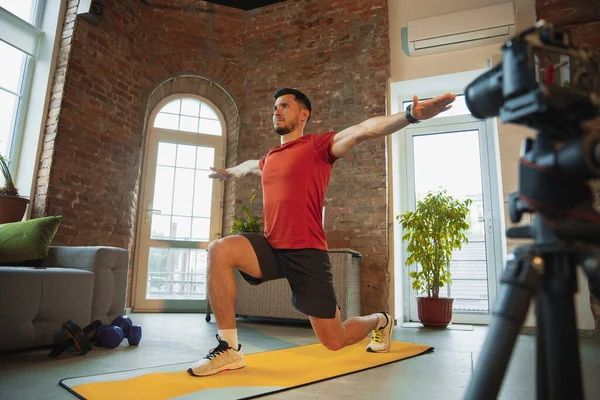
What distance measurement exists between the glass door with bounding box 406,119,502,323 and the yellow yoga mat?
2329 millimetres

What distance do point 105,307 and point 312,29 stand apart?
380 centimetres

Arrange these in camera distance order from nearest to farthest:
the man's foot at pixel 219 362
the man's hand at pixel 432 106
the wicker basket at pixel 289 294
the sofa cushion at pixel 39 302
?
the man's hand at pixel 432 106, the man's foot at pixel 219 362, the sofa cushion at pixel 39 302, the wicker basket at pixel 289 294

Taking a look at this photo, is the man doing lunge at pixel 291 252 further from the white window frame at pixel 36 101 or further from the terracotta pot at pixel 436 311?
the white window frame at pixel 36 101

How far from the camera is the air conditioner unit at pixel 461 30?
162 inches

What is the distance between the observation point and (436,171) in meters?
4.76

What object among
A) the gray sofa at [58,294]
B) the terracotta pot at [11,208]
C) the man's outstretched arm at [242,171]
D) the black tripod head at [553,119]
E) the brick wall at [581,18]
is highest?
the brick wall at [581,18]

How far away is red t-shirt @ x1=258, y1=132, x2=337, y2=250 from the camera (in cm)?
195

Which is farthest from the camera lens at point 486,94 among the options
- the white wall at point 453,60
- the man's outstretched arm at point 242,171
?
Answer: the white wall at point 453,60

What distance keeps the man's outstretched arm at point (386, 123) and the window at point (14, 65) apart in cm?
342

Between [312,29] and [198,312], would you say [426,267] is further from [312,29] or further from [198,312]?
[312,29]

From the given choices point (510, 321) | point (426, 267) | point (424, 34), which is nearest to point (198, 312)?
point (426, 267)

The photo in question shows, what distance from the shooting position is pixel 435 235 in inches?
160

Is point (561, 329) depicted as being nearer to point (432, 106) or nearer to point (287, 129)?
point (432, 106)

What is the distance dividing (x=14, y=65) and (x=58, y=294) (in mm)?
2753
